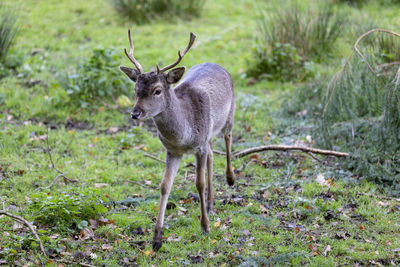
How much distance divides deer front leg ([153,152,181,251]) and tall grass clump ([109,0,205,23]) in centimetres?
827

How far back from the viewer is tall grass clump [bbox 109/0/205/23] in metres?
12.9

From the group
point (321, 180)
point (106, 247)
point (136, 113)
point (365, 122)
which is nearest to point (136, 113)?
point (136, 113)

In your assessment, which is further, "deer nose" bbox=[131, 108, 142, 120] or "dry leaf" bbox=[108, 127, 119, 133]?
"dry leaf" bbox=[108, 127, 119, 133]

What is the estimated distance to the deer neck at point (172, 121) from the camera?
16.5 feet

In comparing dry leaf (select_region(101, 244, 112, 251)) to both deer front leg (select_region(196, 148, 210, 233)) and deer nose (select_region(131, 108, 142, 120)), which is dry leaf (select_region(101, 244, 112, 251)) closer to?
deer front leg (select_region(196, 148, 210, 233))

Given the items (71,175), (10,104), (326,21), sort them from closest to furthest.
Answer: (71,175), (10,104), (326,21)

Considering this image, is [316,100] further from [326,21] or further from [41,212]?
[41,212]

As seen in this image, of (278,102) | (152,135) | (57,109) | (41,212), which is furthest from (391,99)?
(57,109)

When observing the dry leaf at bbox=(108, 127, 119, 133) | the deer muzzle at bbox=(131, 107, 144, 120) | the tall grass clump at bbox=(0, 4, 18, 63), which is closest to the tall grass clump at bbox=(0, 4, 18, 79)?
the tall grass clump at bbox=(0, 4, 18, 63)

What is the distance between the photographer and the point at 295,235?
5.39 meters

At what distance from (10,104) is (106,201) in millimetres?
4169

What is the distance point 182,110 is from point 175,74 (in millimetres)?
446

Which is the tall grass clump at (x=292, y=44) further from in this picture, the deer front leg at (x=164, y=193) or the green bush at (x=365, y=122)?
the deer front leg at (x=164, y=193)

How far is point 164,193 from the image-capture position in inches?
209
